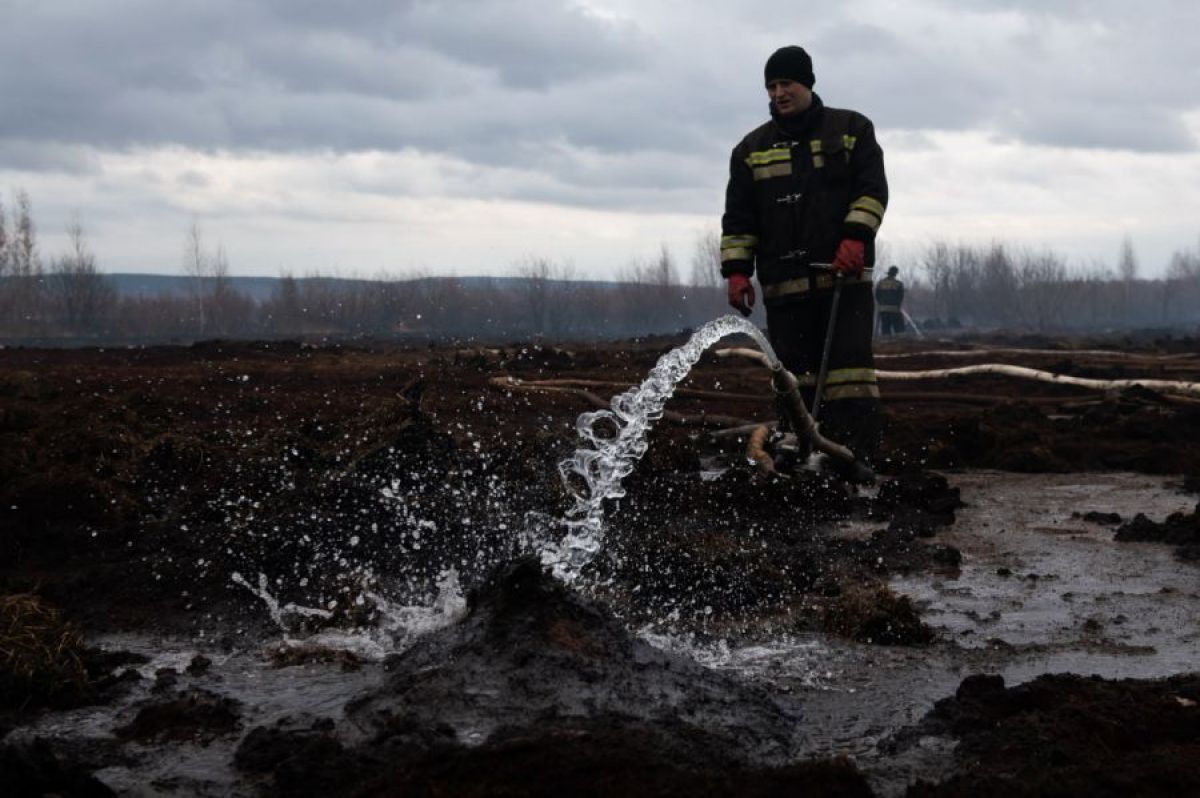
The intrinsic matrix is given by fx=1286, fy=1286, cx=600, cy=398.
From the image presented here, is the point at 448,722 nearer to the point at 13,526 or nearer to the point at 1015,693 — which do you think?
the point at 1015,693

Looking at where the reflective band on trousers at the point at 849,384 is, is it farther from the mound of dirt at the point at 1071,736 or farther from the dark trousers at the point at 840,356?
the mound of dirt at the point at 1071,736

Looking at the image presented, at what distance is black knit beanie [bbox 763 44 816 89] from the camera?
7.25 metres

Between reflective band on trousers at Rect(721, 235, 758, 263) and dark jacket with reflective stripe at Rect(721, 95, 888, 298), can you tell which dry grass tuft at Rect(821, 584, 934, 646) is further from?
reflective band on trousers at Rect(721, 235, 758, 263)

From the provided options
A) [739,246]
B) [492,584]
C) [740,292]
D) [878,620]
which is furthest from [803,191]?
[492,584]

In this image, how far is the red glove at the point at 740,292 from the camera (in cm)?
734

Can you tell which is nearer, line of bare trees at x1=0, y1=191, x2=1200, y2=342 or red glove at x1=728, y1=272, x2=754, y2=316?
→ red glove at x1=728, y1=272, x2=754, y2=316

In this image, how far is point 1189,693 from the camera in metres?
3.43

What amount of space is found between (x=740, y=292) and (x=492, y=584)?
12.4 ft

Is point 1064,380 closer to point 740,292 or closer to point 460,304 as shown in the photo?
point 740,292

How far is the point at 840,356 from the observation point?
24.4 ft

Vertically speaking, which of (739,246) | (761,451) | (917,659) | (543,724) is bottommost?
(917,659)

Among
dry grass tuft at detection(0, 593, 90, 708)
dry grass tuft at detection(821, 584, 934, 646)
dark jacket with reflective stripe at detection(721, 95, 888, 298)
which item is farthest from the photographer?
dark jacket with reflective stripe at detection(721, 95, 888, 298)

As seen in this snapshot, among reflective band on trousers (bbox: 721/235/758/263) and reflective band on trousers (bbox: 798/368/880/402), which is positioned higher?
reflective band on trousers (bbox: 721/235/758/263)

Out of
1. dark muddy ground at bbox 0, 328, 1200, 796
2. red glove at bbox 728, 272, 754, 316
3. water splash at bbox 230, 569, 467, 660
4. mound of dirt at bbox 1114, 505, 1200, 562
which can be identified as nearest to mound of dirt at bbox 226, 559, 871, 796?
dark muddy ground at bbox 0, 328, 1200, 796
